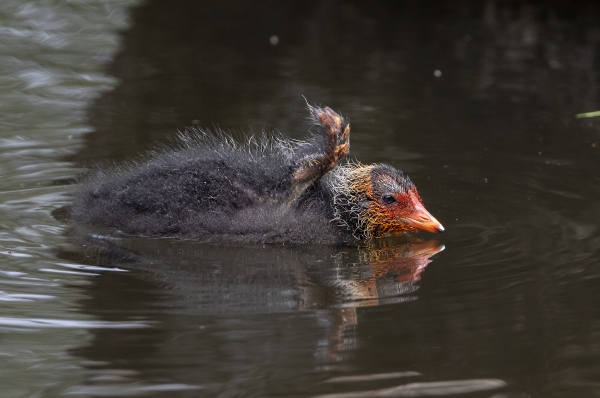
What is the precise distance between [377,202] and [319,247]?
56 centimetres

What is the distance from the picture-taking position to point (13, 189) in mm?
6758

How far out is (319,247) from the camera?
19.8 feet

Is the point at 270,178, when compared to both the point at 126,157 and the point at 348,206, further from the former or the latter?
the point at 126,157

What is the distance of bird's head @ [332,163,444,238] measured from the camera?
621 centimetres

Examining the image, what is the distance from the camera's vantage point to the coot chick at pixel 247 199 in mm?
5910

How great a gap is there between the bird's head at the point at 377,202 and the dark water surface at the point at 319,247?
14cm

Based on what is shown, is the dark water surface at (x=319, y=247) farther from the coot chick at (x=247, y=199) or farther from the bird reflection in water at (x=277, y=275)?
the coot chick at (x=247, y=199)

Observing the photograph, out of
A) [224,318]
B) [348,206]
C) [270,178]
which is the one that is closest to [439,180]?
[348,206]

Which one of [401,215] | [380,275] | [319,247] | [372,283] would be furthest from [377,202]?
[372,283]

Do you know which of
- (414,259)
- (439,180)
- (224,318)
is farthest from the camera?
(439,180)

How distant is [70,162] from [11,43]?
14.3 ft

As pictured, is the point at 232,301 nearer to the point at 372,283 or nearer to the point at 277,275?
the point at 277,275

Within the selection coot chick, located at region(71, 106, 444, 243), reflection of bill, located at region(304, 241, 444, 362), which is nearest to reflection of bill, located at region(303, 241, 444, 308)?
reflection of bill, located at region(304, 241, 444, 362)

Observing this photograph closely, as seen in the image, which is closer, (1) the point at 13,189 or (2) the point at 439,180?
(1) the point at 13,189
